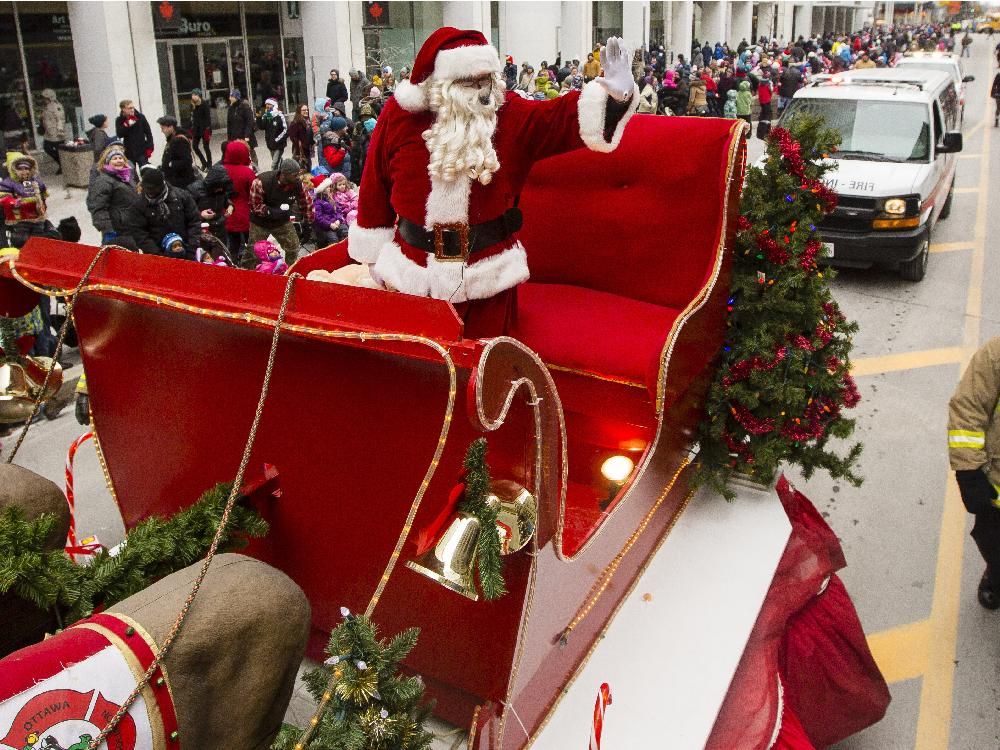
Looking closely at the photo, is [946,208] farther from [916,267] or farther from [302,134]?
[302,134]

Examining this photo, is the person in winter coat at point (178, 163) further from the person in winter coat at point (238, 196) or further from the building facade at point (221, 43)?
the building facade at point (221, 43)

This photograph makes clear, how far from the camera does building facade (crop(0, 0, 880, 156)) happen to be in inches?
568

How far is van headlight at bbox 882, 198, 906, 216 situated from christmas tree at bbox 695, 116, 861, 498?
486 centimetres

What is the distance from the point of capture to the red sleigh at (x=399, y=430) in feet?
7.07

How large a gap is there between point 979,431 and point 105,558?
3237 mm

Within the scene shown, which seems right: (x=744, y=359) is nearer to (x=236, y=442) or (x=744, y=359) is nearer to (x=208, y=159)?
(x=236, y=442)

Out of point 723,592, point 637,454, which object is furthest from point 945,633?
point 637,454

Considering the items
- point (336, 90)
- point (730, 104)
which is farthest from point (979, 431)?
point (730, 104)

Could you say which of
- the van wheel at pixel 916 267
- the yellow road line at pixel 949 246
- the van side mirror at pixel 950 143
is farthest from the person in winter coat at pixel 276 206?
the yellow road line at pixel 949 246

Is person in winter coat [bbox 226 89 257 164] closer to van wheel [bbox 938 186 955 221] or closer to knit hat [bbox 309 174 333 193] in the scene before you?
knit hat [bbox 309 174 333 193]

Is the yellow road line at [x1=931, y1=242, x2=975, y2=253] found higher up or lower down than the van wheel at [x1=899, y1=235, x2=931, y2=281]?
lower down

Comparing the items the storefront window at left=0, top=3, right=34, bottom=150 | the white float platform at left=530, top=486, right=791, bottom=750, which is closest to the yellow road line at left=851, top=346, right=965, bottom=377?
the white float platform at left=530, top=486, right=791, bottom=750

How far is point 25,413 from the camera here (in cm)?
292

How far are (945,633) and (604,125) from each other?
281 centimetres
